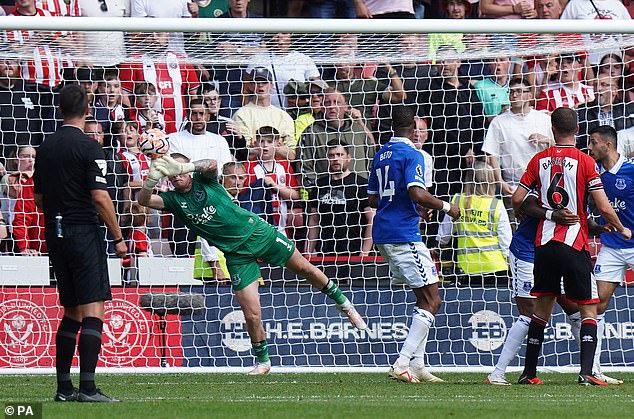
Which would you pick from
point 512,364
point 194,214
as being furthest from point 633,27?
point 194,214

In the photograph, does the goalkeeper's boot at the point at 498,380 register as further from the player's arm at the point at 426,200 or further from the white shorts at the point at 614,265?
the white shorts at the point at 614,265

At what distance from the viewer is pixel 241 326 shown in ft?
39.1

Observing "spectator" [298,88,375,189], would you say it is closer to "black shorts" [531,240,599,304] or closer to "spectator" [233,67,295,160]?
"spectator" [233,67,295,160]

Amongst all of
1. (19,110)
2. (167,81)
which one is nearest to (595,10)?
(167,81)

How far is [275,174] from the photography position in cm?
1259

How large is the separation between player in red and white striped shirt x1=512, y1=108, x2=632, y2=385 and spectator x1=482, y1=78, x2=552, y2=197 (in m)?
3.04

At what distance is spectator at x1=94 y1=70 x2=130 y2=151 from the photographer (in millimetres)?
12367

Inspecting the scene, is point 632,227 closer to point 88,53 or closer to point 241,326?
point 241,326

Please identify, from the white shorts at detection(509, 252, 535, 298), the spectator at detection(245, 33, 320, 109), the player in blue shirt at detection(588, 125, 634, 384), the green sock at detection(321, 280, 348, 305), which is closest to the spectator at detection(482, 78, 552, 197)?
the player in blue shirt at detection(588, 125, 634, 384)

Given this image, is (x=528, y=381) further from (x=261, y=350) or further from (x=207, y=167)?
(x=207, y=167)

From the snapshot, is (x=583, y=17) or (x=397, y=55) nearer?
(x=397, y=55)

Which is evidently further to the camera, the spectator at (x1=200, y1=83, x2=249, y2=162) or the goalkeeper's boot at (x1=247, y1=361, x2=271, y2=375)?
the spectator at (x1=200, y1=83, x2=249, y2=162)

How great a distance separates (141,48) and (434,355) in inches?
177

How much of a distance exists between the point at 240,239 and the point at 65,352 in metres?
2.81
